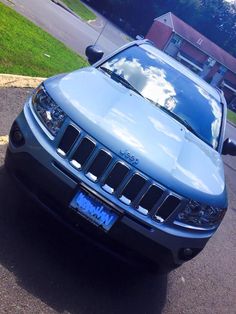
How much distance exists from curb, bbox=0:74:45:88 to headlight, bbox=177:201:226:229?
407 centimetres

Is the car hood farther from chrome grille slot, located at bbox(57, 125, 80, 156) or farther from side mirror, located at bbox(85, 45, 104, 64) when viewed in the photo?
side mirror, located at bbox(85, 45, 104, 64)

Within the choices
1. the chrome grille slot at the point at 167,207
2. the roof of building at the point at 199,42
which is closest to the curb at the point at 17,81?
the chrome grille slot at the point at 167,207

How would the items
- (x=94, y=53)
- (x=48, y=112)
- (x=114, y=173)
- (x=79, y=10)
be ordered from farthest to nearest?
(x=79, y=10), (x=94, y=53), (x=48, y=112), (x=114, y=173)

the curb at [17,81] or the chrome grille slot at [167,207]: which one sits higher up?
the chrome grille slot at [167,207]

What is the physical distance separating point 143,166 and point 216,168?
1.16 metres

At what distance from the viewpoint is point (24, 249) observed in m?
3.19

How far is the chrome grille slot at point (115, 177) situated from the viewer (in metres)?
2.89

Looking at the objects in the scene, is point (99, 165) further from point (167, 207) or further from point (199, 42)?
point (199, 42)

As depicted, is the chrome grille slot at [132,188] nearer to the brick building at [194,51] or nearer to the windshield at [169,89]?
the windshield at [169,89]

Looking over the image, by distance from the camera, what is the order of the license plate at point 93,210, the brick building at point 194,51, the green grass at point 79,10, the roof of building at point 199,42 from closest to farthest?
the license plate at point 93,210 → the green grass at point 79,10 → the brick building at point 194,51 → the roof of building at point 199,42

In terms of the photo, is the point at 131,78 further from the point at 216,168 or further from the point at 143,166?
the point at 143,166

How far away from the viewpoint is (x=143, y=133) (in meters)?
3.25

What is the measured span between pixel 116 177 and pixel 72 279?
1.04 meters

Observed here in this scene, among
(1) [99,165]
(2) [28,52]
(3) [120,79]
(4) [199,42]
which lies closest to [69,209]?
(1) [99,165]
